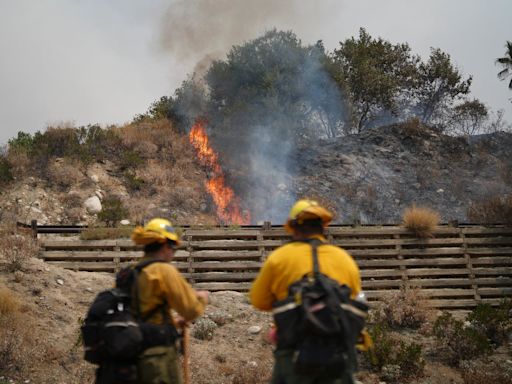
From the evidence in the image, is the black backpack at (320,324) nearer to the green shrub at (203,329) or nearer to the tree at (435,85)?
the green shrub at (203,329)

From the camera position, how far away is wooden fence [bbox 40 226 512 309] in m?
12.4

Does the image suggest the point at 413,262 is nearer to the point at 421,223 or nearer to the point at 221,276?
the point at 421,223

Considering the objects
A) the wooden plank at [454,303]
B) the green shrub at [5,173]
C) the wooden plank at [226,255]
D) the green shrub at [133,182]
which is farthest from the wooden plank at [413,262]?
the green shrub at [5,173]

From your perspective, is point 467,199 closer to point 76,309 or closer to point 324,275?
point 76,309

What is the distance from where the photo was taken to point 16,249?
1138cm

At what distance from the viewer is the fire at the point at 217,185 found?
2177cm

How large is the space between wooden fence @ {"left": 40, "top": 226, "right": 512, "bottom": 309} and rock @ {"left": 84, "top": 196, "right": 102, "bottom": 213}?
7.25 metres

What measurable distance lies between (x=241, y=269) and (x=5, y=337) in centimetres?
543

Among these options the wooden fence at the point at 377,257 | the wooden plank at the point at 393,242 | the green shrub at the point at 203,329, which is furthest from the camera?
the wooden plank at the point at 393,242

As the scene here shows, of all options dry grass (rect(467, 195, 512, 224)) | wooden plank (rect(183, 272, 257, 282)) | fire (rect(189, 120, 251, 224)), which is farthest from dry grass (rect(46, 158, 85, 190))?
dry grass (rect(467, 195, 512, 224))

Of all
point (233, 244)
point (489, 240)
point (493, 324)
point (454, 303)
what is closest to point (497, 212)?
point (489, 240)

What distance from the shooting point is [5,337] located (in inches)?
335

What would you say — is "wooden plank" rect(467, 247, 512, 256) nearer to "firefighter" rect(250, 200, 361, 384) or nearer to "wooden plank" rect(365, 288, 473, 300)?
"wooden plank" rect(365, 288, 473, 300)

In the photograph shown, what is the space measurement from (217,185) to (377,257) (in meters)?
11.2
